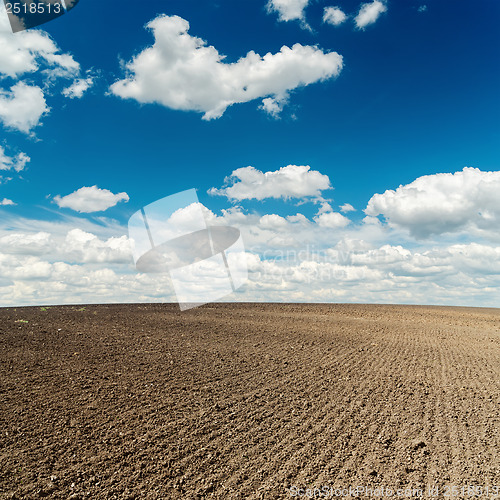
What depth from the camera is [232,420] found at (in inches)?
271

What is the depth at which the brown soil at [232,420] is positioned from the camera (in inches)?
201

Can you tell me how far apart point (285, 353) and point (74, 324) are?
9.79 meters

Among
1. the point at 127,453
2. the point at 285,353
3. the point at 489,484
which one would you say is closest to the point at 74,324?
the point at 285,353

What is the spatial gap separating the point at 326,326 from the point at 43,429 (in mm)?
15760

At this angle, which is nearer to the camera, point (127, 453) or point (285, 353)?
point (127, 453)

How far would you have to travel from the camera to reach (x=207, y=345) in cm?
A: 1305

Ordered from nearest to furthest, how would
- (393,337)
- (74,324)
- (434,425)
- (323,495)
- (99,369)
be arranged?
(323,495) < (434,425) < (99,369) < (74,324) < (393,337)

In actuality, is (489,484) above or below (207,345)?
below

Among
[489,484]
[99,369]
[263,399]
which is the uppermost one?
[99,369]

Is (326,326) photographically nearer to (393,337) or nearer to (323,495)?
(393,337)

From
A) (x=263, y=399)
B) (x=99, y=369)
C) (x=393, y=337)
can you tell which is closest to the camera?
(x=263, y=399)

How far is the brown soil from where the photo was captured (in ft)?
16.8

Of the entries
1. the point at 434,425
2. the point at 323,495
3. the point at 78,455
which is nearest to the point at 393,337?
the point at 434,425

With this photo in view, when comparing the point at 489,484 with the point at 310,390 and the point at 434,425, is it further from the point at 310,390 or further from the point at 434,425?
the point at 310,390
